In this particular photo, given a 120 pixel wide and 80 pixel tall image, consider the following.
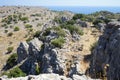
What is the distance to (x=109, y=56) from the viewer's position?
89.1 ft

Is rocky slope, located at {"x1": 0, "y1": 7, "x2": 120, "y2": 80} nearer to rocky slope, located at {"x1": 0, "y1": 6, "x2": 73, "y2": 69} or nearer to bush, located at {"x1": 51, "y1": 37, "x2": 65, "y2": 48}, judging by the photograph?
bush, located at {"x1": 51, "y1": 37, "x2": 65, "y2": 48}

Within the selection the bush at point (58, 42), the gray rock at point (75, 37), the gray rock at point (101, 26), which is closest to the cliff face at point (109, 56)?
the bush at point (58, 42)

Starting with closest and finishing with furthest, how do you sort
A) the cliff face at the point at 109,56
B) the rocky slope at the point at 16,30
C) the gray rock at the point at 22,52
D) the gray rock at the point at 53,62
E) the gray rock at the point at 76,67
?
the cliff face at the point at 109,56 < the gray rock at the point at 76,67 < the gray rock at the point at 53,62 < the gray rock at the point at 22,52 < the rocky slope at the point at 16,30

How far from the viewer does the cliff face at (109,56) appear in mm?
23766

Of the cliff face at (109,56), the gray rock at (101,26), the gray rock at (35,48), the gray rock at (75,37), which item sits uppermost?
the cliff face at (109,56)

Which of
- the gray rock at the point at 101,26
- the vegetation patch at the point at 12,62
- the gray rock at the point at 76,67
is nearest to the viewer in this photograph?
the gray rock at the point at 76,67

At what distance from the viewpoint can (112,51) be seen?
2655cm

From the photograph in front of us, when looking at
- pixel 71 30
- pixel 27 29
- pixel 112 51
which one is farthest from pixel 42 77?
pixel 27 29

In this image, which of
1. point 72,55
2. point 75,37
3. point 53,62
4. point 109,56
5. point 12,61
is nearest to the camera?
point 109,56

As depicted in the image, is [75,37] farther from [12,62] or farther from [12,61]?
[12,61]

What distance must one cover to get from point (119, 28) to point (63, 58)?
13.6 m

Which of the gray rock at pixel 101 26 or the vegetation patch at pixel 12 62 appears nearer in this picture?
the gray rock at pixel 101 26

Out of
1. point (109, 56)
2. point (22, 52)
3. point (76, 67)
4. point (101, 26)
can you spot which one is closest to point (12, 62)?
point (22, 52)

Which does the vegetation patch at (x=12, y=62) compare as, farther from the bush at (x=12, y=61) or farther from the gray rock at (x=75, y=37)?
the gray rock at (x=75, y=37)
